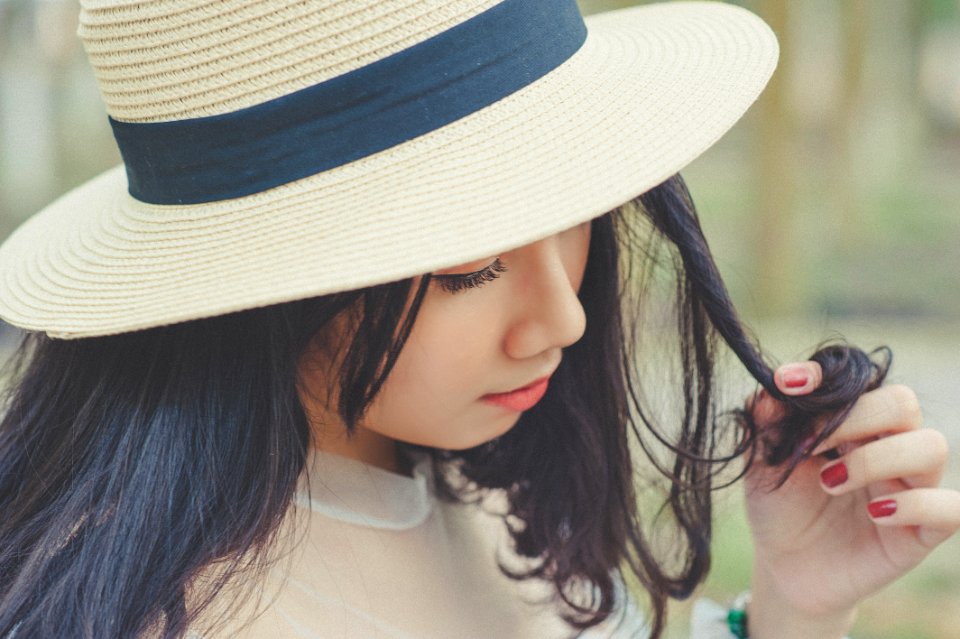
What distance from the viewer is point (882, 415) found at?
1.29 meters

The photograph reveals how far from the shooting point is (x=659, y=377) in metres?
1.60

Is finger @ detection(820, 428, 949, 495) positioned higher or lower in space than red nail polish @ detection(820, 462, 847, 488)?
higher

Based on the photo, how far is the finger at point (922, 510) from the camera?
4.22 feet

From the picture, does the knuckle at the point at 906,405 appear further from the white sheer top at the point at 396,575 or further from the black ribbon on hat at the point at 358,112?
the black ribbon on hat at the point at 358,112

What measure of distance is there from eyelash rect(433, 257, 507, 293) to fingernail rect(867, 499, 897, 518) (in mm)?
635

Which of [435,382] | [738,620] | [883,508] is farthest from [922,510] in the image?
[435,382]

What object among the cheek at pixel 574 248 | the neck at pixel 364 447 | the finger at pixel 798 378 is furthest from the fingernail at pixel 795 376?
the neck at pixel 364 447

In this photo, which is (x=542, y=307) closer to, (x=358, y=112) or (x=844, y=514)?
(x=358, y=112)

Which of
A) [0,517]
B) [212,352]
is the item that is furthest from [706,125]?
[0,517]

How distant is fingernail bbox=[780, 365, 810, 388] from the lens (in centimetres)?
130

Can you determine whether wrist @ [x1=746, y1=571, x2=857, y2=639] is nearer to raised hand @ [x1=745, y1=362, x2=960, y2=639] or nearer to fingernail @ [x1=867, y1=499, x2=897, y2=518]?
raised hand @ [x1=745, y1=362, x2=960, y2=639]

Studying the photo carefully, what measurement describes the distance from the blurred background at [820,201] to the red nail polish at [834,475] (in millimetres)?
2025

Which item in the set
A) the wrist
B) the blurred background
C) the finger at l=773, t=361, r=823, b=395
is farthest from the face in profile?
the blurred background

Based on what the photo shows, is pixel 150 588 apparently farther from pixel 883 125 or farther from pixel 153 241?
pixel 883 125
